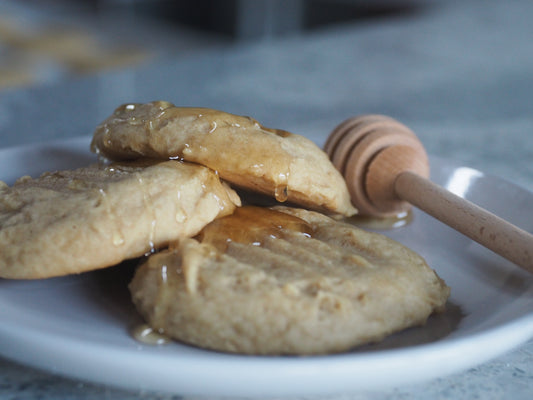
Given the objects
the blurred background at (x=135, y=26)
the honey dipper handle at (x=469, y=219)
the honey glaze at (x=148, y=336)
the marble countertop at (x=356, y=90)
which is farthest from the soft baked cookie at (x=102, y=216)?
the blurred background at (x=135, y=26)

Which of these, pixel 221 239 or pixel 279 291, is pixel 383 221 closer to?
pixel 221 239

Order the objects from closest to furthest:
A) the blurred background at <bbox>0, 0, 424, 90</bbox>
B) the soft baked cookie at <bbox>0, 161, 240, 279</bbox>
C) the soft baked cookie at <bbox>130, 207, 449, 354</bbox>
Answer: the soft baked cookie at <bbox>130, 207, 449, 354</bbox> → the soft baked cookie at <bbox>0, 161, 240, 279</bbox> → the blurred background at <bbox>0, 0, 424, 90</bbox>

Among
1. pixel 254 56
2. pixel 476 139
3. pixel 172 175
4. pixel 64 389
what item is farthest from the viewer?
pixel 254 56

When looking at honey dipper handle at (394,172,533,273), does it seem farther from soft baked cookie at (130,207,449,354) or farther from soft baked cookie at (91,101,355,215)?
soft baked cookie at (91,101,355,215)

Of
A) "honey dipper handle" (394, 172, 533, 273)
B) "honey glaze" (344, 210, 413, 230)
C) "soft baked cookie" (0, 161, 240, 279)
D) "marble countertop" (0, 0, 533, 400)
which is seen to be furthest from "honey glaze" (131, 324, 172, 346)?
"marble countertop" (0, 0, 533, 400)

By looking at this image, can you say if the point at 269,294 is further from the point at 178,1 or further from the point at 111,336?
the point at 178,1

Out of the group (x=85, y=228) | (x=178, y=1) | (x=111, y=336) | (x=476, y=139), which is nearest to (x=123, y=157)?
(x=85, y=228)

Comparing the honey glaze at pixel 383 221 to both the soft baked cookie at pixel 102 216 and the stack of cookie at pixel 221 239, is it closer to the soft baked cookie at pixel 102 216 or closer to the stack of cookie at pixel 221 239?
the stack of cookie at pixel 221 239
